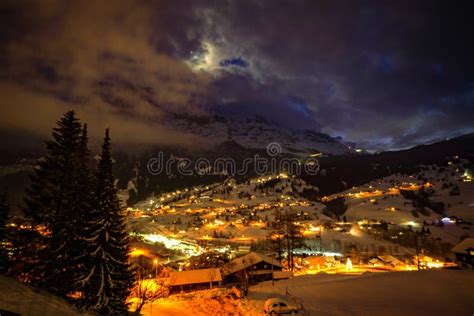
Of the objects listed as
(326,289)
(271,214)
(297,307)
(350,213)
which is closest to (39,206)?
(297,307)

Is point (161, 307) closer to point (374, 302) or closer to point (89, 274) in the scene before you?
point (89, 274)

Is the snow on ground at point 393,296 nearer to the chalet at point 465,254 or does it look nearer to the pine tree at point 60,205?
the pine tree at point 60,205

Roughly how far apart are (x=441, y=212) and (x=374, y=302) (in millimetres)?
187082

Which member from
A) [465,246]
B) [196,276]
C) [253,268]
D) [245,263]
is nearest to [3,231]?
[196,276]

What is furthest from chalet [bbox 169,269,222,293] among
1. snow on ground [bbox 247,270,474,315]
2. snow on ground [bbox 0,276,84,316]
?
snow on ground [bbox 0,276,84,316]

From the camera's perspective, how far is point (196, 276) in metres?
51.7

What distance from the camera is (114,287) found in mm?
21453

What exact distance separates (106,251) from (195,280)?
32648 mm

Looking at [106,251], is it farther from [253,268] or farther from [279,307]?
[253,268]

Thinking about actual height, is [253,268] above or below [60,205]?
below

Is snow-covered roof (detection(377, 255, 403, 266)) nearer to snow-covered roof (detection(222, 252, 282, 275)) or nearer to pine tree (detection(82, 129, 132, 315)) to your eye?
snow-covered roof (detection(222, 252, 282, 275))

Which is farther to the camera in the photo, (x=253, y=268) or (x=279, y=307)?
(x=253, y=268)

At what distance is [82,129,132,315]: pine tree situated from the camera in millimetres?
21042

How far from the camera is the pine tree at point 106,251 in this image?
21.0 meters
